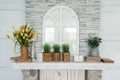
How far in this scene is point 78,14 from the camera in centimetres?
298

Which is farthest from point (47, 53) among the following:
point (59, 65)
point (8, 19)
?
point (8, 19)

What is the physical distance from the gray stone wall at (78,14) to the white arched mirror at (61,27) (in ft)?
0.19

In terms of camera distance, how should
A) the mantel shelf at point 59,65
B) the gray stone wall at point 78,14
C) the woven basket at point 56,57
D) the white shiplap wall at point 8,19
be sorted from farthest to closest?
1. the white shiplap wall at point 8,19
2. the gray stone wall at point 78,14
3. the woven basket at point 56,57
4. the mantel shelf at point 59,65

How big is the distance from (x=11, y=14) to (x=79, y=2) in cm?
101

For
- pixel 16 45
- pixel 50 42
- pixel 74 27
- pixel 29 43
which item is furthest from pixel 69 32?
pixel 16 45

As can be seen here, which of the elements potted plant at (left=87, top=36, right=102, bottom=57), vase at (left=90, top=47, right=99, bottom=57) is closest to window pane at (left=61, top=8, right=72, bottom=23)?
potted plant at (left=87, top=36, right=102, bottom=57)

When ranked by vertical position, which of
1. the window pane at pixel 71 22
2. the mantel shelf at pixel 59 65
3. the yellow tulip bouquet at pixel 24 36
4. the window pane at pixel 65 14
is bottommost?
the mantel shelf at pixel 59 65

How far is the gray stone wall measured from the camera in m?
2.95

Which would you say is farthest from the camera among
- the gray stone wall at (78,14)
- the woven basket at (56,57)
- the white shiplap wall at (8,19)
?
the white shiplap wall at (8,19)

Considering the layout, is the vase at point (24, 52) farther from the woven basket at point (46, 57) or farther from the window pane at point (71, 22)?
the window pane at point (71, 22)

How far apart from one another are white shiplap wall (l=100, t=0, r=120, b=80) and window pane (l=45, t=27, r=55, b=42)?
0.73 meters

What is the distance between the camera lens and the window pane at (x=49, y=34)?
298 centimetres

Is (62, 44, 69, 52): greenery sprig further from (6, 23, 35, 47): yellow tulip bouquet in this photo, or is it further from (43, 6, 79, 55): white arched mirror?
(6, 23, 35, 47): yellow tulip bouquet

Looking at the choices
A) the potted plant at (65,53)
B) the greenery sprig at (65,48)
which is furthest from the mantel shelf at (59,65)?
the greenery sprig at (65,48)
